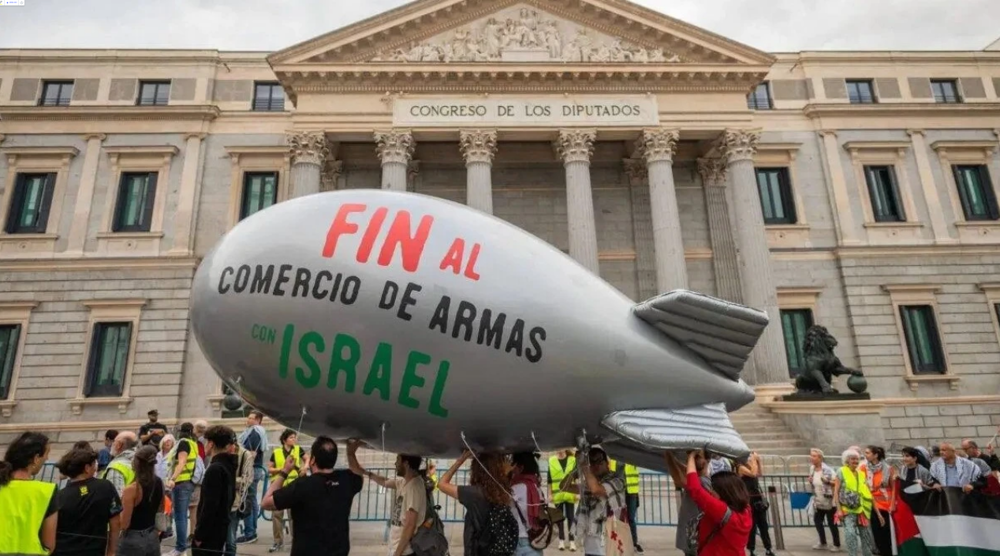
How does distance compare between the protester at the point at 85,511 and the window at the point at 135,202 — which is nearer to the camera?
the protester at the point at 85,511

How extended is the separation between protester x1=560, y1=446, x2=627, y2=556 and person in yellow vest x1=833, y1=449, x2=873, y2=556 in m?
4.51

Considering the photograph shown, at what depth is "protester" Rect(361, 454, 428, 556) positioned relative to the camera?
199 inches

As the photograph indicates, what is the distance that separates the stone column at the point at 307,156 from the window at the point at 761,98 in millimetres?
20044

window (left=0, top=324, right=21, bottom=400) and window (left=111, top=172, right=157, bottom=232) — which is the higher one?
window (left=111, top=172, right=157, bottom=232)

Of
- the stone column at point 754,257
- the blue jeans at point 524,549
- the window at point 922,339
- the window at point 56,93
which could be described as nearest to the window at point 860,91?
the stone column at point 754,257

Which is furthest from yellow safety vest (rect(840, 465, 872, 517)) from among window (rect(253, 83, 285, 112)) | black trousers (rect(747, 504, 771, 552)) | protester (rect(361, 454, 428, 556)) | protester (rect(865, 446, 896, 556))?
window (rect(253, 83, 285, 112))

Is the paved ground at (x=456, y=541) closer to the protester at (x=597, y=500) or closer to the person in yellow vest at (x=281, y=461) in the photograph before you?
the person in yellow vest at (x=281, y=461)

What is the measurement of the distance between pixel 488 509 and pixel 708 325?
2299 mm

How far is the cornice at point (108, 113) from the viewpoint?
26.6 metres

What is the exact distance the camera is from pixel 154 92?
92.0 feet

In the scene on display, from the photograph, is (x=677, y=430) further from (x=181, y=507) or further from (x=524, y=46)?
(x=524, y=46)

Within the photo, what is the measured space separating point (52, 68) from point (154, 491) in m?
30.6

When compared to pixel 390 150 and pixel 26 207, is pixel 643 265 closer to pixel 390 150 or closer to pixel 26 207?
pixel 390 150

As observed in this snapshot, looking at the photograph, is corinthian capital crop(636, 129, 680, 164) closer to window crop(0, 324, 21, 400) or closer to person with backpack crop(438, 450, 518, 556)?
person with backpack crop(438, 450, 518, 556)
